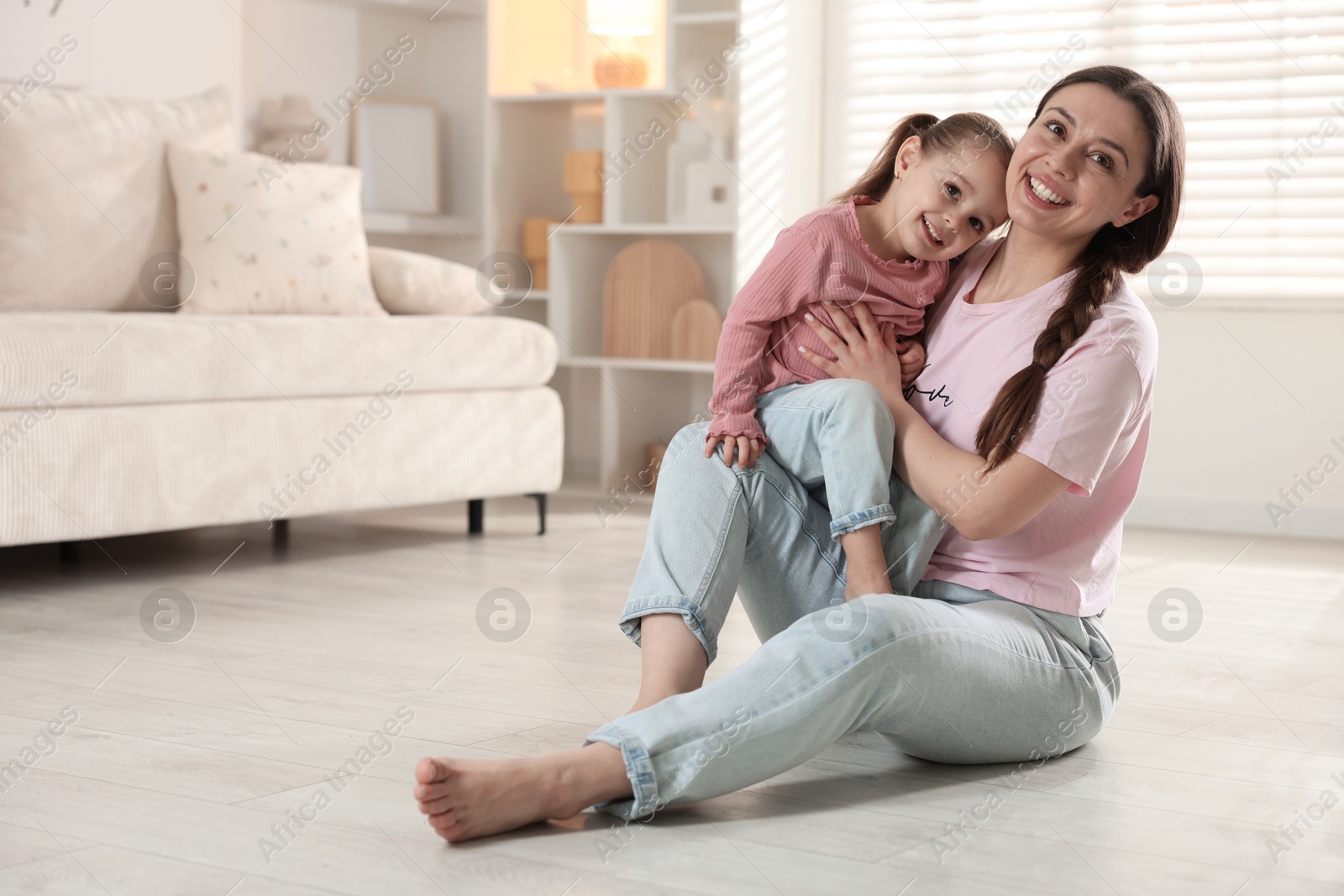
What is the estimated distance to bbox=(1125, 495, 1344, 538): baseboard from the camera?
11.1 feet

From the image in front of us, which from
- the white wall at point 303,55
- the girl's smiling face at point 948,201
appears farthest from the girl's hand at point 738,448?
the white wall at point 303,55

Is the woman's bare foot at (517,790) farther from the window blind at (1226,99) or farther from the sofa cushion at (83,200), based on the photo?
the window blind at (1226,99)

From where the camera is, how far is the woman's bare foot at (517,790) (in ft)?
3.76

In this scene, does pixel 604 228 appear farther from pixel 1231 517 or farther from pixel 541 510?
pixel 1231 517

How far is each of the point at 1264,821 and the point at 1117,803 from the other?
0.13 m

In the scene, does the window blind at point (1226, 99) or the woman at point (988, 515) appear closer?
the woman at point (988, 515)

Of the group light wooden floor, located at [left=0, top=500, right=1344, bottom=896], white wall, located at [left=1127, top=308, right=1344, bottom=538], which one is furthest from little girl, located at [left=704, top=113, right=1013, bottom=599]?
white wall, located at [left=1127, top=308, right=1344, bottom=538]

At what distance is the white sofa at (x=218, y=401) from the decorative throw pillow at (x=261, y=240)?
0.08m

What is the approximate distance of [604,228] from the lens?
398 cm

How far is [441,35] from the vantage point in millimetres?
4430

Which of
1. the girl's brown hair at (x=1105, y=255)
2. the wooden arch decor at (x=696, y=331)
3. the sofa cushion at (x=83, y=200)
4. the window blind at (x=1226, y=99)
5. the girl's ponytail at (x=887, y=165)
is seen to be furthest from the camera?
the wooden arch decor at (x=696, y=331)

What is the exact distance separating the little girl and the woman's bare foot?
39 centimetres

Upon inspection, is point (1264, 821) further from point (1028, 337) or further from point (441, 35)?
point (441, 35)

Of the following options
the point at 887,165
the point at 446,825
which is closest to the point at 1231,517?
the point at 887,165
